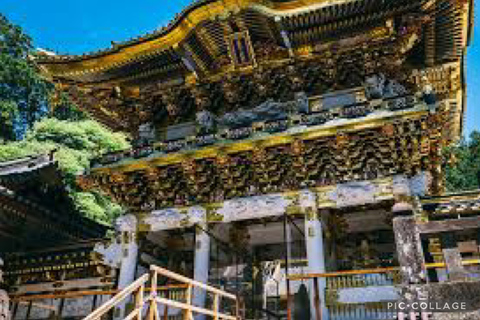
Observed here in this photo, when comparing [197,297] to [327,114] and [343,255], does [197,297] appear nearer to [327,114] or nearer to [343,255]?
[343,255]

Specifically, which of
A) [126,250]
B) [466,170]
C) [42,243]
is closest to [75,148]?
[42,243]

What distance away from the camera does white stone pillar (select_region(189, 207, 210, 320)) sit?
10.6 meters

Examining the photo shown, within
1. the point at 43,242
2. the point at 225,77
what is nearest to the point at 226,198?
the point at 225,77

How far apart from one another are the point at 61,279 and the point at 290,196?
809 centimetres

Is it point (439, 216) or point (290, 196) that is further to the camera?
point (290, 196)

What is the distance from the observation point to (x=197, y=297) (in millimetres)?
10625

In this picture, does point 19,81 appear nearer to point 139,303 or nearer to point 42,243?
point 42,243

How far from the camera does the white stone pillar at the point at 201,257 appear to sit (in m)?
10.6

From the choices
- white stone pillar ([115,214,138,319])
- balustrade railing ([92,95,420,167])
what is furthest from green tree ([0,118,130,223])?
balustrade railing ([92,95,420,167])

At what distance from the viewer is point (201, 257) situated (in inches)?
434

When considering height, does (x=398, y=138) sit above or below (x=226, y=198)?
above

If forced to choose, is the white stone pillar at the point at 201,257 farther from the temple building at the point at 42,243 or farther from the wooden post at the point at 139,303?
the wooden post at the point at 139,303

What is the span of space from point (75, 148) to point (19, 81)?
13.1 m

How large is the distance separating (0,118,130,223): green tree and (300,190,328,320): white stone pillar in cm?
1747
